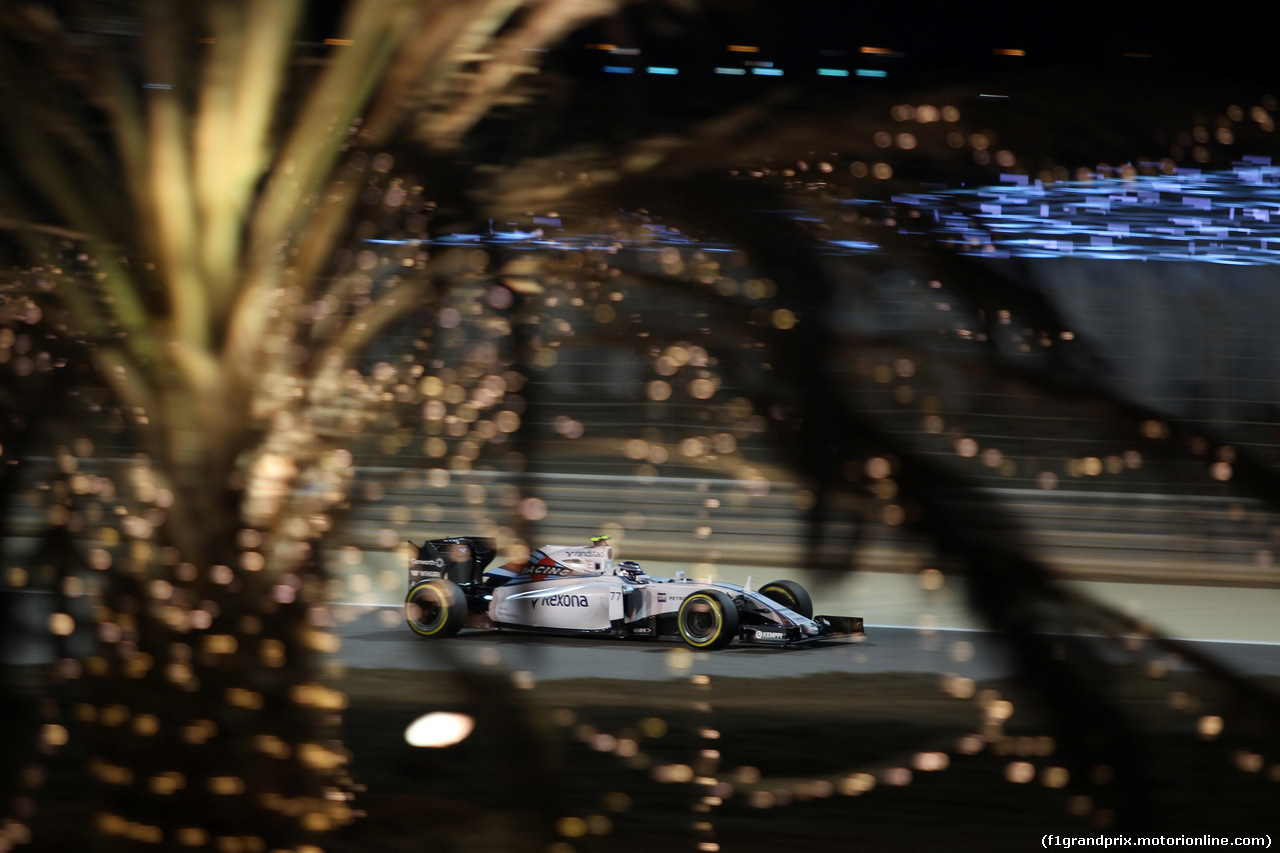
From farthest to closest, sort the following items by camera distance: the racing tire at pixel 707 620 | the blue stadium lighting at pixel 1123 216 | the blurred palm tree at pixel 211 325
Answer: the racing tire at pixel 707 620 → the blurred palm tree at pixel 211 325 → the blue stadium lighting at pixel 1123 216

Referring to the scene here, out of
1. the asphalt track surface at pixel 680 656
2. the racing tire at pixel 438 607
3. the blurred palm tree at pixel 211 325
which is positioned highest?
the racing tire at pixel 438 607

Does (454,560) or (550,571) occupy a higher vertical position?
(454,560)

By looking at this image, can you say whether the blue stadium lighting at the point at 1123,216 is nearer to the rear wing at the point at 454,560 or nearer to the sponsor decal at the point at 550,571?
the sponsor decal at the point at 550,571

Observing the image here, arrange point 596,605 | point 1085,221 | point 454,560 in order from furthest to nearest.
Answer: point 454,560
point 596,605
point 1085,221

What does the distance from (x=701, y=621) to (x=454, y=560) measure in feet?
4.49

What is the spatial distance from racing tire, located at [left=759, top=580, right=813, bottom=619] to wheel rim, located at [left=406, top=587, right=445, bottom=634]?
5.47ft

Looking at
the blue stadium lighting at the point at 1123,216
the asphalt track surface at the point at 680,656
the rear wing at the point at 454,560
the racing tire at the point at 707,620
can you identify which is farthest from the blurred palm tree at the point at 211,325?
the rear wing at the point at 454,560

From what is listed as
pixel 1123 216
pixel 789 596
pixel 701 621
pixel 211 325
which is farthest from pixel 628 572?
pixel 1123 216

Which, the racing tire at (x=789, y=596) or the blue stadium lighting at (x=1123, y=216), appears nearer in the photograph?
the blue stadium lighting at (x=1123, y=216)

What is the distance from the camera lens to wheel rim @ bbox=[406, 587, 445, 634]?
270 inches

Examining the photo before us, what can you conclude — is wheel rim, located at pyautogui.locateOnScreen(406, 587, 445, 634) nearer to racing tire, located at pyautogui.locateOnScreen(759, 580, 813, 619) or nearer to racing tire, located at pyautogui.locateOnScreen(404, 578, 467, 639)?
racing tire, located at pyautogui.locateOnScreen(404, 578, 467, 639)

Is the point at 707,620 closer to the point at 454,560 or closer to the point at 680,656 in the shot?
the point at 680,656

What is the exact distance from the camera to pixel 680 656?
6676mm

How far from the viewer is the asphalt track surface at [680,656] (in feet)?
21.3
